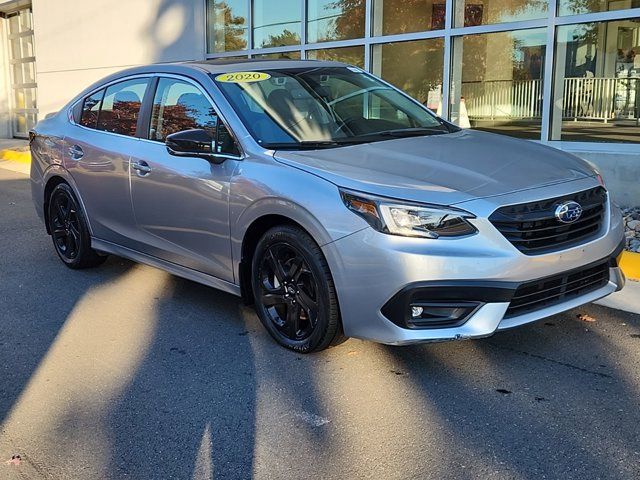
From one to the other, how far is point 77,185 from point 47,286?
33.8 inches

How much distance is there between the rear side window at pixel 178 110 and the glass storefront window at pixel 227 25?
8.22m

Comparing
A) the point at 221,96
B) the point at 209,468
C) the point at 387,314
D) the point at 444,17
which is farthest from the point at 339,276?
the point at 444,17

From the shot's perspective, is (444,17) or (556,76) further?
(444,17)

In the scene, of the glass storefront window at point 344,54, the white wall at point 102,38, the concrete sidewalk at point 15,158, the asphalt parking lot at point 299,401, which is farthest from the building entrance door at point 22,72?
the asphalt parking lot at point 299,401

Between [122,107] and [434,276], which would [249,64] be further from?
[434,276]

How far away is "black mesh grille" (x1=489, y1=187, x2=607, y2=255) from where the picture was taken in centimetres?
345

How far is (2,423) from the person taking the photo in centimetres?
342

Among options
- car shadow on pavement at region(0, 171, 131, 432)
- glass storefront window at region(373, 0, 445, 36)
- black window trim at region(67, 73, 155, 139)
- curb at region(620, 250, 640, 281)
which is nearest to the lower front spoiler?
car shadow on pavement at region(0, 171, 131, 432)

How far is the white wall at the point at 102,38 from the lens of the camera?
13.9m

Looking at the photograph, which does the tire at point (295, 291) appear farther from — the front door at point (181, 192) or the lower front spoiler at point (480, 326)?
the lower front spoiler at point (480, 326)

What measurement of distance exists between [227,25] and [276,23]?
148cm

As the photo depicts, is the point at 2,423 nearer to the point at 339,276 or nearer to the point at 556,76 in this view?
the point at 339,276

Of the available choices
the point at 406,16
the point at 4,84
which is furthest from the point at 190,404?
the point at 4,84

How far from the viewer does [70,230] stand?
6031 millimetres
